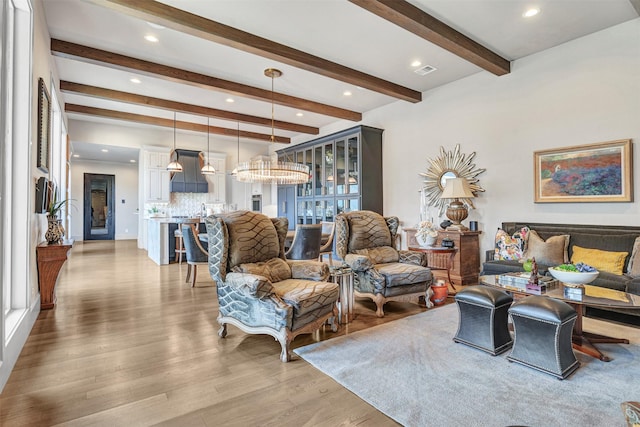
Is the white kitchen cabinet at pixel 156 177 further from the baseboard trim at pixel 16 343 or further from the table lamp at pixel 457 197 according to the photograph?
the table lamp at pixel 457 197

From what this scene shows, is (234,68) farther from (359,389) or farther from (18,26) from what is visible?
(359,389)

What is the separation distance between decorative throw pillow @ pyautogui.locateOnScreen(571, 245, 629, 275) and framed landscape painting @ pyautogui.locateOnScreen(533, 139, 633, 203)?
705 millimetres

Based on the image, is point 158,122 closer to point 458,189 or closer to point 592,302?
point 458,189

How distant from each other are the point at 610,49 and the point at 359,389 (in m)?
4.71

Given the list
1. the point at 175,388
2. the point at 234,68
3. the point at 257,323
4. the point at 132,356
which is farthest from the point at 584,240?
the point at 234,68

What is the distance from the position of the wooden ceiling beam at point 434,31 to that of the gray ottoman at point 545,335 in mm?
2810

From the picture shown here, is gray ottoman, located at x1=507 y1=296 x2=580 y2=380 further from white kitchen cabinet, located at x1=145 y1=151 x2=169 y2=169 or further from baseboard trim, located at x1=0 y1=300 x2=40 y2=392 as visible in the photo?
white kitchen cabinet, located at x1=145 y1=151 x2=169 y2=169

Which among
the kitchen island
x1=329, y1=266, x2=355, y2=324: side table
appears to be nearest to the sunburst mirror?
x1=329, y1=266, x2=355, y2=324: side table

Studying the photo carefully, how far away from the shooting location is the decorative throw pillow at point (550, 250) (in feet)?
12.3

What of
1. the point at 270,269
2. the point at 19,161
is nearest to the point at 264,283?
the point at 270,269

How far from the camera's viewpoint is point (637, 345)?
8.65 ft

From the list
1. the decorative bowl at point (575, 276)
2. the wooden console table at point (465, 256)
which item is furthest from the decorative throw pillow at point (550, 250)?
the decorative bowl at point (575, 276)

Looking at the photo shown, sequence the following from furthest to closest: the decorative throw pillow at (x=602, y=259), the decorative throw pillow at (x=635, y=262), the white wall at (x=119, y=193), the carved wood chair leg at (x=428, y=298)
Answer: the white wall at (x=119, y=193)
the carved wood chair leg at (x=428, y=298)
the decorative throw pillow at (x=602, y=259)
the decorative throw pillow at (x=635, y=262)

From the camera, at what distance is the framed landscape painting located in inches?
145
